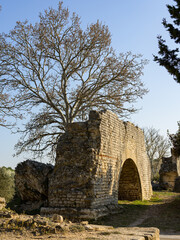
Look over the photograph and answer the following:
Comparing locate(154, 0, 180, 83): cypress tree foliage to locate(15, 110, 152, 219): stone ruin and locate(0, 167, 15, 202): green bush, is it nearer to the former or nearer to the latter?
locate(15, 110, 152, 219): stone ruin

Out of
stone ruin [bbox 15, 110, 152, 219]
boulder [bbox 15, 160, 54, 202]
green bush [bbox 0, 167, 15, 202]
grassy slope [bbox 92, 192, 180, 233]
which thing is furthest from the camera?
green bush [bbox 0, 167, 15, 202]

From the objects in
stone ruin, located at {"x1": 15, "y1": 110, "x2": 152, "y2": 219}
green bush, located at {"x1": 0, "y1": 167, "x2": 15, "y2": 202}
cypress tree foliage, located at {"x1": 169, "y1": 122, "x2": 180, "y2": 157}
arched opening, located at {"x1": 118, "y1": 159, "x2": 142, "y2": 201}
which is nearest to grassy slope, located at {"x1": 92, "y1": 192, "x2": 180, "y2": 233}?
stone ruin, located at {"x1": 15, "y1": 110, "x2": 152, "y2": 219}

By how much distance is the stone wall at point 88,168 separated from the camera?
815cm

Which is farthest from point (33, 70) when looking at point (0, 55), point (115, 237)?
point (115, 237)

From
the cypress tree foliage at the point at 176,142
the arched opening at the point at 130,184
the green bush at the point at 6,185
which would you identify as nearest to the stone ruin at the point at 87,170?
the arched opening at the point at 130,184

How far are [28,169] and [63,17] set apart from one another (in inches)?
374

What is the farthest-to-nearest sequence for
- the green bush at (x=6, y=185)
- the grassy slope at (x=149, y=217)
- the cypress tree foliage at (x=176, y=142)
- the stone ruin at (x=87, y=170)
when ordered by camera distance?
1. the green bush at (x=6, y=185)
2. the cypress tree foliage at (x=176, y=142)
3. the stone ruin at (x=87, y=170)
4. the grassy slope at (x=149, y=217)

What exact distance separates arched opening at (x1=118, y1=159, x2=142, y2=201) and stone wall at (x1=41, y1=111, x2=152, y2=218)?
2.65m

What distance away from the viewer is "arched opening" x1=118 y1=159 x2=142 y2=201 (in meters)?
13.2

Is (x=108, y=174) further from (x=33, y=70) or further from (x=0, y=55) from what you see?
(x=0, y=55)

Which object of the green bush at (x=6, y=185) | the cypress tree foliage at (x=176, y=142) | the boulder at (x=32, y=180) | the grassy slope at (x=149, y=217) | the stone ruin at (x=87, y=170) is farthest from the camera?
the green bush at (x=6, y=185)

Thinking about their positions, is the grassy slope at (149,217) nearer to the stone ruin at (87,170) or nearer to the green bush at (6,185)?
the stone ruin at (87,170)

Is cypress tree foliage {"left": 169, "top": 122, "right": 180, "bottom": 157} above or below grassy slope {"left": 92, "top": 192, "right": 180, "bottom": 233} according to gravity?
above

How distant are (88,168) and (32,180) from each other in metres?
2.67
